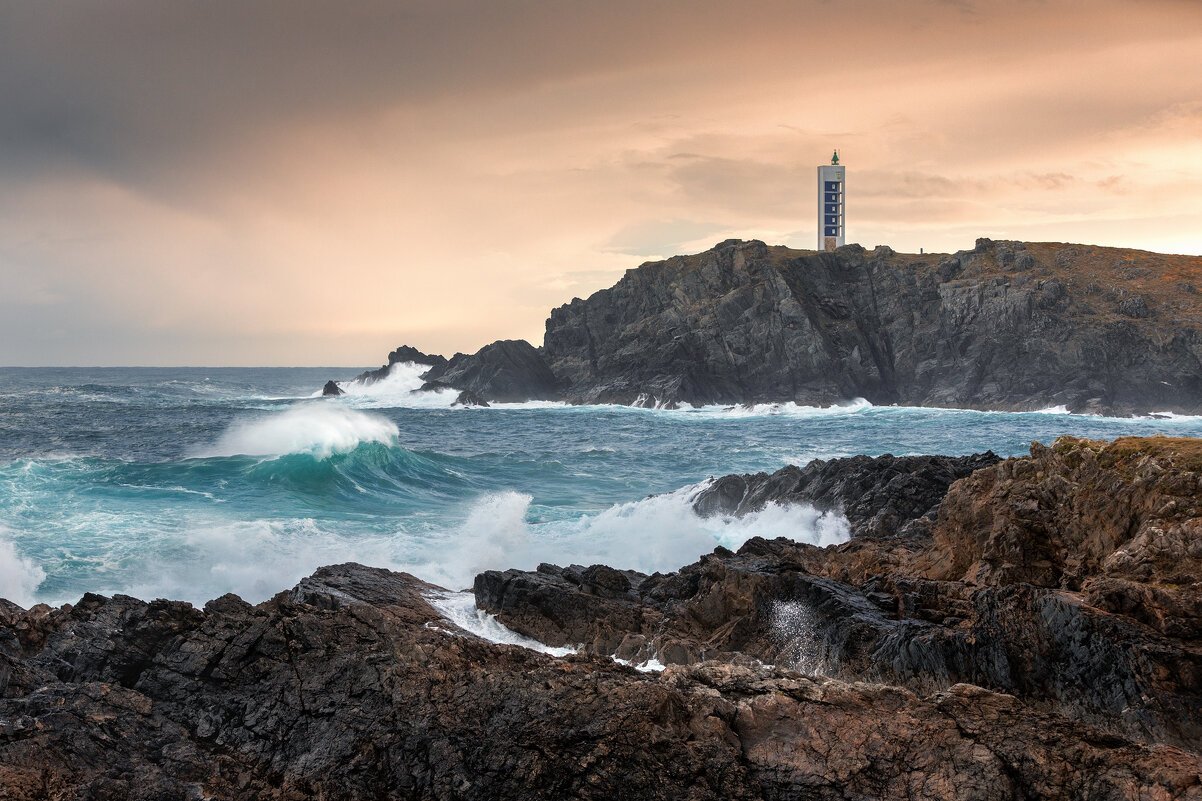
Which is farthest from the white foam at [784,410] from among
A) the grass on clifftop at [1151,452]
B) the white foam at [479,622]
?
the white foam at [479,622]

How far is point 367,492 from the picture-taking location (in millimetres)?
26625

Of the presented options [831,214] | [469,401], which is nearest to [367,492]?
[469,401]

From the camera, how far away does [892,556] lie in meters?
13.6

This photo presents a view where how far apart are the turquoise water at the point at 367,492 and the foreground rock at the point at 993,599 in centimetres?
512

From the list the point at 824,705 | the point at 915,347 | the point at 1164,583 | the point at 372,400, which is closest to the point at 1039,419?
the point at 915,347

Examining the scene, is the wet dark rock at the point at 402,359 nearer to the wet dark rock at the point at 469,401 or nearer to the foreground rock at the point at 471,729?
the wet dark rock at the point at 469,401

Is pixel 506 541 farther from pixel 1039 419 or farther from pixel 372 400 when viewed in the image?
pixel 372 400

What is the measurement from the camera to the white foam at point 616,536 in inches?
693

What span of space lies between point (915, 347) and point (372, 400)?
197 feet

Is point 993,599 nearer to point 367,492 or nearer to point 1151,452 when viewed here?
point 1151,452

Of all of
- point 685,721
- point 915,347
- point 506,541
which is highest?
point 915,347

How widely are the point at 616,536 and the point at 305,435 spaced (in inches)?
762

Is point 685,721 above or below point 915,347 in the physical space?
below

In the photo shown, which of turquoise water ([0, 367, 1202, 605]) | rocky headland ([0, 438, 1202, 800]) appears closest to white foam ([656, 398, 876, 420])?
turquoise water ([0, 367, 1202, 605])
